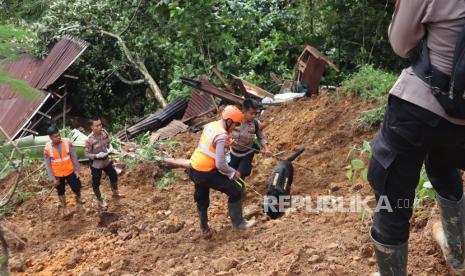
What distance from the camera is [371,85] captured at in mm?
9062

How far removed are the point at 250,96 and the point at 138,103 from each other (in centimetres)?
496

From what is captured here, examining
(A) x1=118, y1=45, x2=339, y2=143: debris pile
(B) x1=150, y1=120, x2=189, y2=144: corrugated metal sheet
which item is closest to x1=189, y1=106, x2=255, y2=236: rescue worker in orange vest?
(A) x1=118, y1=45, x2=339, y2=143: debris pile

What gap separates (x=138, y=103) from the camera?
14.9 m

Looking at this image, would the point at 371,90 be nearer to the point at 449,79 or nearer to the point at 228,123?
the point at 228,123

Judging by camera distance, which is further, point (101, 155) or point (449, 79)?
point (101, 155)

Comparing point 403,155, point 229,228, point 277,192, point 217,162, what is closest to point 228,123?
point 217,162

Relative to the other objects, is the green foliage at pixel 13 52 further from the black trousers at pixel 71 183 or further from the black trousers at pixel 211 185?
the black trousers at pixel 71 183

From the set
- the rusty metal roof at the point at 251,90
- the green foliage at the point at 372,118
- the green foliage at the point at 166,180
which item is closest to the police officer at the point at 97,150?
the green foliage at the point at 166,180

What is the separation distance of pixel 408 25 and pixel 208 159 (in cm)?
383

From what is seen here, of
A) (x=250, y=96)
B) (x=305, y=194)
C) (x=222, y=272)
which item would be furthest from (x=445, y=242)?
(x=250, y=96)

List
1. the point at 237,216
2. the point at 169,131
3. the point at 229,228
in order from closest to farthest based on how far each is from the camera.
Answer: the point at 237,216 < the point at 229,228 < the point at 169,131

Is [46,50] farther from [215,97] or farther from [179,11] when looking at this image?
[215,97]

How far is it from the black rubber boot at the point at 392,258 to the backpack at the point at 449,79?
0.76m

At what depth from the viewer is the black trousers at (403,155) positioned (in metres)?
2.42
